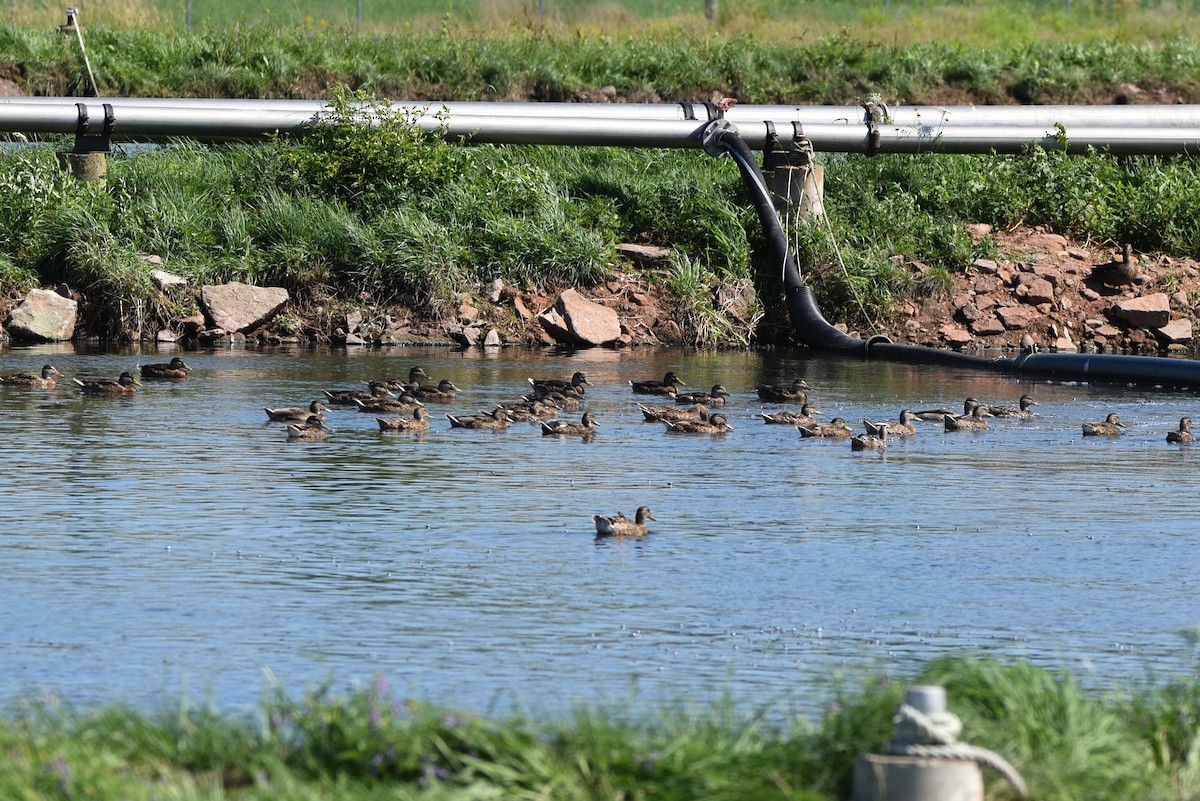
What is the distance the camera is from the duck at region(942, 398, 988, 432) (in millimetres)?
19578

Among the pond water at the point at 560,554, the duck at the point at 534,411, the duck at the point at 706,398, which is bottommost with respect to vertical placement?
the pond water at the point at 560,554

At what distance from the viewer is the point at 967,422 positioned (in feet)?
64.5

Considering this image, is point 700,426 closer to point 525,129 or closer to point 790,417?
point 790,417

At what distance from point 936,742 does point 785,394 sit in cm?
1475

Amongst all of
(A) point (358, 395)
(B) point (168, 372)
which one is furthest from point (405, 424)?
(B) point (168, 372)

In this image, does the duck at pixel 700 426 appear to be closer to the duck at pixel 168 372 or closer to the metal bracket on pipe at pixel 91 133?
the duck at pixel 168 372

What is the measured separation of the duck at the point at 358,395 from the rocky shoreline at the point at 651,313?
6.56 meters

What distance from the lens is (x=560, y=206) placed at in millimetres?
29438

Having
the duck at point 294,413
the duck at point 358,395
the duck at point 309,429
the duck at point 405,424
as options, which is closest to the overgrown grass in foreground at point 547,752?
the duck at point 309,429

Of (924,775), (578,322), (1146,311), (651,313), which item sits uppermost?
(1146,311)

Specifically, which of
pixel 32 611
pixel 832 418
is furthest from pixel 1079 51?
pixel 32 611

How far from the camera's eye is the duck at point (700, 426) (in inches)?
746

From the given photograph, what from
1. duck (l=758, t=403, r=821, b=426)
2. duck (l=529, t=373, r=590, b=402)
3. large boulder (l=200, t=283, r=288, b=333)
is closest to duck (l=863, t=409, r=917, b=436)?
duck (l=758, t=403, r=821, b=426)

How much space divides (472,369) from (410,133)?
6266mm
